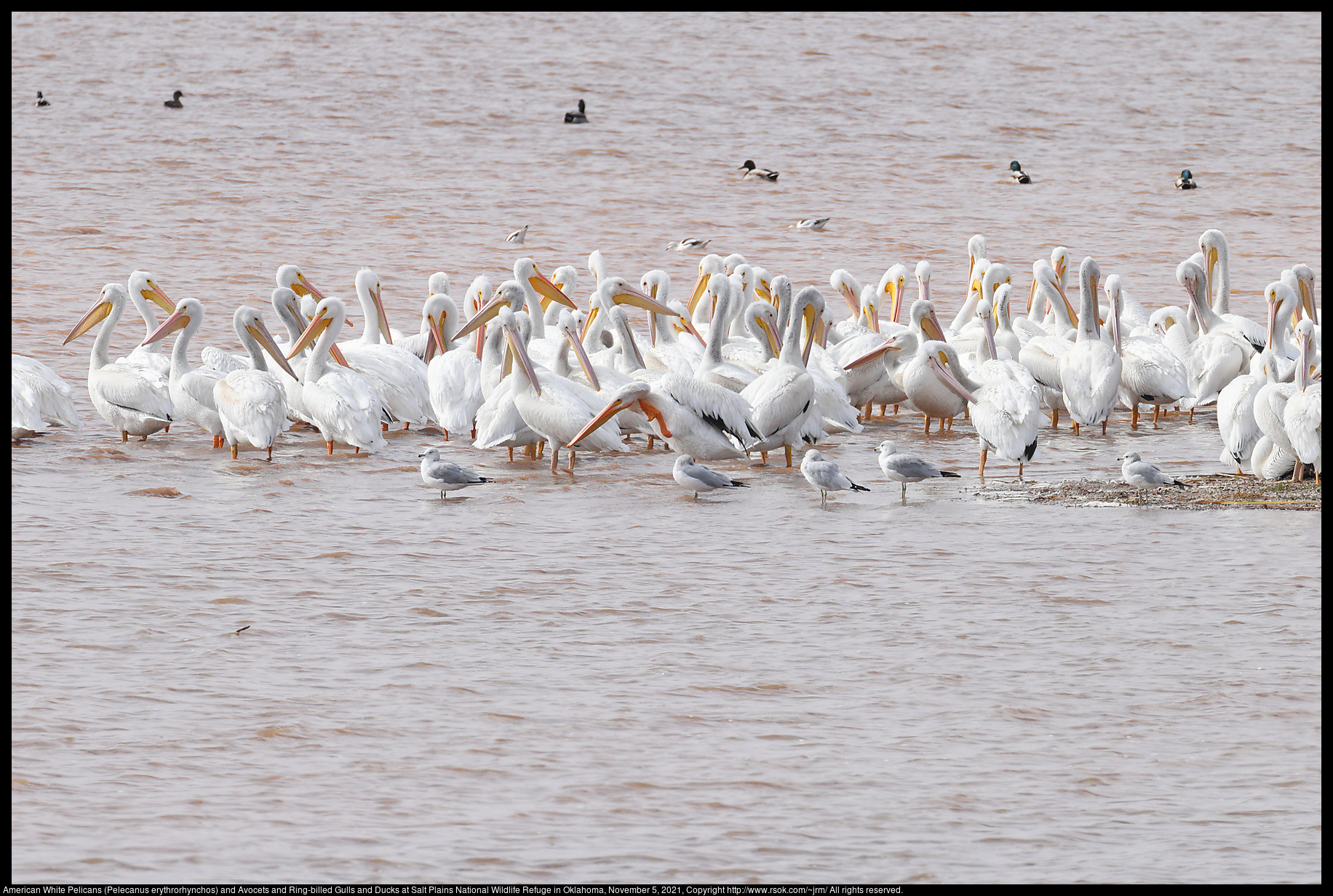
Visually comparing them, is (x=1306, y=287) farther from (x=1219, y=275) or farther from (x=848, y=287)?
(x=848, y=287)

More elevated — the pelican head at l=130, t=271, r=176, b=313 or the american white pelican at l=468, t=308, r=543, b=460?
the pelican head at l=130, t=271, r=176, b=313

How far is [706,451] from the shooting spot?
8914 mm

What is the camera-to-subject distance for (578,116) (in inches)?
1002

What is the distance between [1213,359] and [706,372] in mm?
2946

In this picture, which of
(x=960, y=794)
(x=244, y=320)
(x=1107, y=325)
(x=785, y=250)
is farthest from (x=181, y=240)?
(x=960, y=794)

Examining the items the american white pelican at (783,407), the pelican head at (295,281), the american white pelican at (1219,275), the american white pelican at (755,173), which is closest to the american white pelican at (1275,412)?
the american white pelican at (783,407)

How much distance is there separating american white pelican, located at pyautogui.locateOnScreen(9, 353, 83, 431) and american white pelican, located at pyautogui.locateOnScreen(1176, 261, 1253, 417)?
19.6 ft

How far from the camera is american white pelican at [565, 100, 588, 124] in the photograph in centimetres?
2538

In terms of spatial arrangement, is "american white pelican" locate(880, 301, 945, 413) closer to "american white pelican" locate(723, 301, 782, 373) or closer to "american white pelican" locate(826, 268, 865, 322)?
"american white pelican" locate(723, 301, 782, 373)

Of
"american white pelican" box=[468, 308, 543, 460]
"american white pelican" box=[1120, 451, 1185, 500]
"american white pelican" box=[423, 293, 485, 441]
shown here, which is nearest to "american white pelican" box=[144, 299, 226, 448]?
"american white pelican" box=[423, 293, 485, 441]

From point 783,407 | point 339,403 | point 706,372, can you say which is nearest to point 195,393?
point 339,403

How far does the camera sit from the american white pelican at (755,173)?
71.5 ft

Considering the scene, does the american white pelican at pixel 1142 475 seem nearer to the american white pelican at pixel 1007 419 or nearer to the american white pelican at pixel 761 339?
the american white pelican at pixel 1007 419

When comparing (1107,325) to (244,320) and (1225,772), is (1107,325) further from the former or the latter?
(1225,772)
